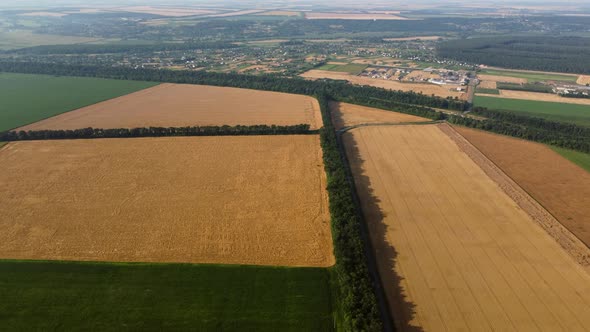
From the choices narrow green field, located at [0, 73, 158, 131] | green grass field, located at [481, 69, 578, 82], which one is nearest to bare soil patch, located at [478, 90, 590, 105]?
green grass field, located at [481, 69, 578, 82]

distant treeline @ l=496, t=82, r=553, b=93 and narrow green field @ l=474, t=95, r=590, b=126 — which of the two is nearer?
narrow green field @ l=474, t=95, r=590, b=126

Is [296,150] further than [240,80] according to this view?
No

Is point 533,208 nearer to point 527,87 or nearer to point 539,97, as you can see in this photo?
point 539,97

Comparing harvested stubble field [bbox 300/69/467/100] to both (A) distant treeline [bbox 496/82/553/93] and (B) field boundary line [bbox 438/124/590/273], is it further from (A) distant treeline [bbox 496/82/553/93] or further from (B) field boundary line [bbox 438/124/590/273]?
(B) field boundary line [bbox 438/124/590/273]

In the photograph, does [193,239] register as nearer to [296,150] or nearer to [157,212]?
[157,212]

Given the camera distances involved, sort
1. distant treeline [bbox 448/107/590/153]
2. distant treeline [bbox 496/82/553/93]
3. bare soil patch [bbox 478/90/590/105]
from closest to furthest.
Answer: distant treeline [bbox 448/107/590/153], bare soil patch [bbox 478/90/590/105], distant treeline [bbox 496/82/553/93]

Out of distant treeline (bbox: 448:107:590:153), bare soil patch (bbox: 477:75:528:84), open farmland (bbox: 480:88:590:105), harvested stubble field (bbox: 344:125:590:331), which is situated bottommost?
harvested stubble field (bbox: 344:125:590:331)

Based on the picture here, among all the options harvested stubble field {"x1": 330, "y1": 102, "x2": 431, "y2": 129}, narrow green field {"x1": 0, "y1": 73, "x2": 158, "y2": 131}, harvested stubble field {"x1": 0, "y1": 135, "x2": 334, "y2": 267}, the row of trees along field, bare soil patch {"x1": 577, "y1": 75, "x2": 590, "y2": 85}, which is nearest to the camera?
harvested stubble field {"x1": 0, "y1": 135, "x2": 334, "y2": 267}

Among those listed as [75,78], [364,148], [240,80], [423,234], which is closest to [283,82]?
[240,80]
